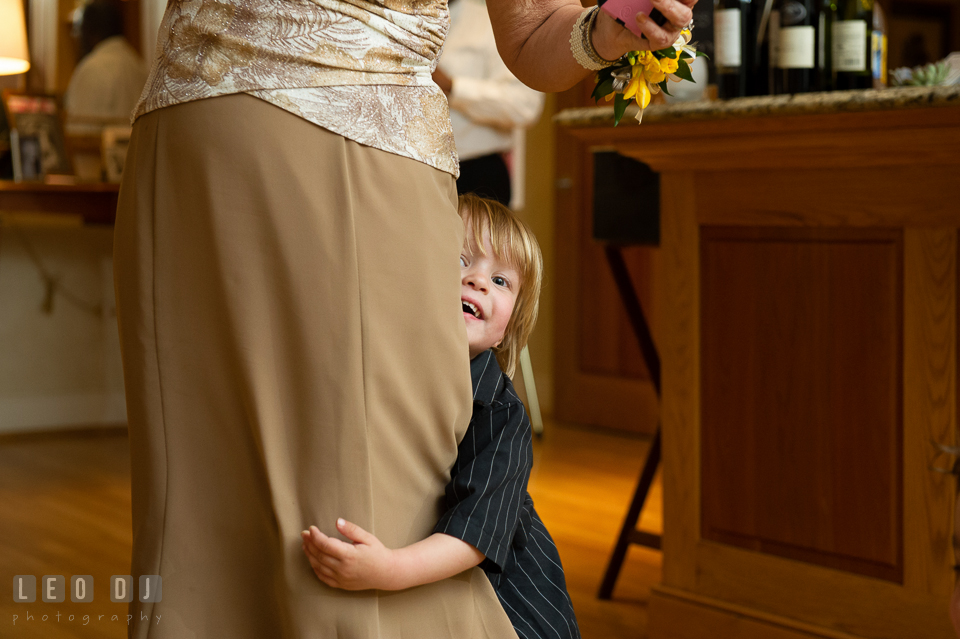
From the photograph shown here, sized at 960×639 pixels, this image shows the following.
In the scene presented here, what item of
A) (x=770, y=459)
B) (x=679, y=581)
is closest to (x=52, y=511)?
(x=679, y=581)

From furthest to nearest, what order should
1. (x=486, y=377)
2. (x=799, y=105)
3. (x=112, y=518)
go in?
(x=112, y=518) → (x=799, y=105) → (x=486, y=377)

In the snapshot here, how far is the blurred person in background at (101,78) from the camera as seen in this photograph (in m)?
4.26

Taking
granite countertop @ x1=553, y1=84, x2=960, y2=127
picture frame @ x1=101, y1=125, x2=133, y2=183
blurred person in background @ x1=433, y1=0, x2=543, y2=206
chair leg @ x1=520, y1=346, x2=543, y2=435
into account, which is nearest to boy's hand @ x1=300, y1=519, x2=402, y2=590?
granite countertop @ x1=553, y1=84, x2=960, y2=127

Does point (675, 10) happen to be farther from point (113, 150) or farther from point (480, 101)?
point (113, 150)

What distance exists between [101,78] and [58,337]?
50.8 inches

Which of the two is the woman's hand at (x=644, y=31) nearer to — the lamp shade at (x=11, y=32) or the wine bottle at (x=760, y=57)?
the wine bottle at (x=760, y=57)

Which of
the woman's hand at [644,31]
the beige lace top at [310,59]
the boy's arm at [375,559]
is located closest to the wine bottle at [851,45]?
the woman's hand at [644,31]

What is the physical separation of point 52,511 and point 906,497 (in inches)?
84.9

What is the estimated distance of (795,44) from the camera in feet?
5.09

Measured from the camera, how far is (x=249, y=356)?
782 millimetres

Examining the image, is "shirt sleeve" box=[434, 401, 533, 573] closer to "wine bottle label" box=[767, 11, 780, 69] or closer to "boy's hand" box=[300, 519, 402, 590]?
"boy's hand" box=[300, 519, 402, 590]

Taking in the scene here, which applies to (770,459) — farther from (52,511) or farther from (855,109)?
(52,511)

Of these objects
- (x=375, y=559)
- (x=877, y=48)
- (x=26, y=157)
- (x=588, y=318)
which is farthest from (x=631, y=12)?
(x=26, y=157)

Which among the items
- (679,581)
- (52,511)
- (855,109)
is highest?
(855,109)
